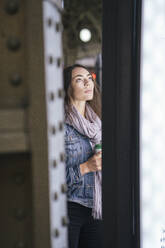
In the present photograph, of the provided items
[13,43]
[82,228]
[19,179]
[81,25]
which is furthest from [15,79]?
[81,25]

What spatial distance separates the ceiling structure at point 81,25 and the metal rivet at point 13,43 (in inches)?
229

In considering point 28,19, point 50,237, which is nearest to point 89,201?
point 50,237

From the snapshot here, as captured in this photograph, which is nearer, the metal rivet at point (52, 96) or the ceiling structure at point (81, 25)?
the metal rivet at point (52, 96)

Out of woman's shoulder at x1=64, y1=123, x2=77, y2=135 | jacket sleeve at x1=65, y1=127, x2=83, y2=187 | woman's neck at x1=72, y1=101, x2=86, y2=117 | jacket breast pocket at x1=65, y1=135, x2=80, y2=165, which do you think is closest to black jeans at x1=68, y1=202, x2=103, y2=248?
jacket sleeve at x1=65, y1=127, x2=83, y2=187

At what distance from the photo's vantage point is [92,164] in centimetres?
165

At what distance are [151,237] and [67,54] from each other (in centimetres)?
612

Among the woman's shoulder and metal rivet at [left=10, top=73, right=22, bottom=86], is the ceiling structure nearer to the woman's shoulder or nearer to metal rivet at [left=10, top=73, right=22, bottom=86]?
the woman's shoulder

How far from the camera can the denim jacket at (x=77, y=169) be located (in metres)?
1.64

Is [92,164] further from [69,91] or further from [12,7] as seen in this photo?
[12,7]

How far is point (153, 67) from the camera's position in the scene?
1149 millimetres

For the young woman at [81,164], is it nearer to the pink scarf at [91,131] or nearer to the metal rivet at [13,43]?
the pink scarf at [91,131]

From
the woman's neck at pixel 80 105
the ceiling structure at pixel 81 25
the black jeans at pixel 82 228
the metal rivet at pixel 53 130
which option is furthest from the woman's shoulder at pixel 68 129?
the ceiling structure at pixel 81 25

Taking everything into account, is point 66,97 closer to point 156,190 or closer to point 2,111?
point 156,190

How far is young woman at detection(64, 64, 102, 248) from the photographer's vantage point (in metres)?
1.64
